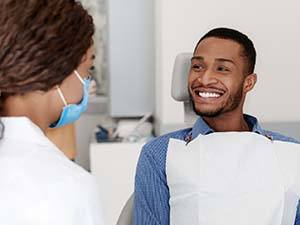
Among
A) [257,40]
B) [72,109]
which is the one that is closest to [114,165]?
[257,40]

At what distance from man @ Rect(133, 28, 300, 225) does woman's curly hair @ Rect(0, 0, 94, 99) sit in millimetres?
695

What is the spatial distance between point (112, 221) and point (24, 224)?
2.07 metres

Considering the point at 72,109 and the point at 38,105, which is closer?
the point at 38,105

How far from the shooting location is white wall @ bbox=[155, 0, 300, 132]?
3.04m

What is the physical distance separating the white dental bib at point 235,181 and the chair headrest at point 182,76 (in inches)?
8.2

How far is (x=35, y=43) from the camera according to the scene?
42.6 inches

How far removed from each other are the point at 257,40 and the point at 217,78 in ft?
4.54

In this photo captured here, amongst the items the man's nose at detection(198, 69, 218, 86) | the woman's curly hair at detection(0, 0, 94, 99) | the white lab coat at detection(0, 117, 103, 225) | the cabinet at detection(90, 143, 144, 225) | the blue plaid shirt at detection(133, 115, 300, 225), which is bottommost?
the cabinet at detection(90, 143, 144, 225)

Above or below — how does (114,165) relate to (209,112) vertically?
below

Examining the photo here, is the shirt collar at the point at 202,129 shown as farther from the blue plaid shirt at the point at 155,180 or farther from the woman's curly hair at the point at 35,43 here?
the woman's curly hair at the point at 35,43

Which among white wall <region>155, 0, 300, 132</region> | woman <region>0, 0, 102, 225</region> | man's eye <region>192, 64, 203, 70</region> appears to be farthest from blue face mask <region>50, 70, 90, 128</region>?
white wall <region>155, 0, 300, 132</region>

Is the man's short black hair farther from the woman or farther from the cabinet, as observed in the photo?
the cabinet

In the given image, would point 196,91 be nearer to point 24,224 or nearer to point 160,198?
point 160,198

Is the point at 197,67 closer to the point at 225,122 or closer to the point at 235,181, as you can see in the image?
the point at 225,122
